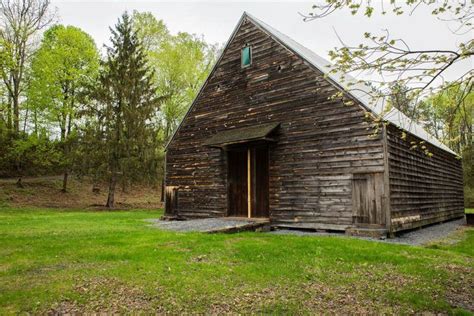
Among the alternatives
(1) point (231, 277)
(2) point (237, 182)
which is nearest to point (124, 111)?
(2) point (237, 182)

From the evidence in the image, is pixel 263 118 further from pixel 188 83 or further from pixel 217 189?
pixel 188 83

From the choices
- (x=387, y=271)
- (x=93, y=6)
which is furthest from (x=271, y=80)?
(x=93, y=6)

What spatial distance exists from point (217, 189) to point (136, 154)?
34.0ft

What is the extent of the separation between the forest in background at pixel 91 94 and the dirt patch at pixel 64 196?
116 cm

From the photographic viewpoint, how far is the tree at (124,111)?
76.0 ft

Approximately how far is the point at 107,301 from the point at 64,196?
24.5m

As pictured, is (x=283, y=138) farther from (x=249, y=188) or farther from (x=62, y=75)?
(x=62, y=75)

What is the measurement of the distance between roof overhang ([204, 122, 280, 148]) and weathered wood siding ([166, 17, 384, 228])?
0.42 m

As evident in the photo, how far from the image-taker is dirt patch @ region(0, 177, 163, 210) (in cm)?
2311

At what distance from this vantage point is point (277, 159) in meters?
13.4

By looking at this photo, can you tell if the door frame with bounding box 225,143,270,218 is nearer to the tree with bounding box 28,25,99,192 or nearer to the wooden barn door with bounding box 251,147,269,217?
the wooden barn door with bounding box 251,147,269,217

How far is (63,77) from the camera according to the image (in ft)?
86.5

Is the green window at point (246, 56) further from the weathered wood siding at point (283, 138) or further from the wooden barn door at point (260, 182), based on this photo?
the wooden barn door at point (260, 182)

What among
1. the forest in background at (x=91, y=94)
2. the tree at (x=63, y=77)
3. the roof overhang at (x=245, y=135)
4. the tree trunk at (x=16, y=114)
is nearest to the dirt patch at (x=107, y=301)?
the roof overhang at (x=245, y=135)
